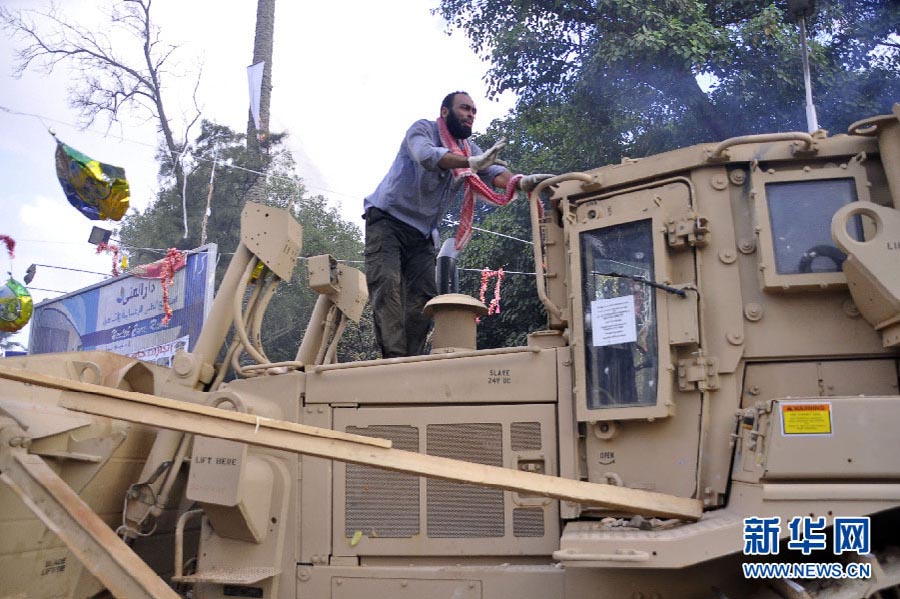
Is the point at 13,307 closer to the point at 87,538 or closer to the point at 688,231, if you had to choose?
the point at 87,538

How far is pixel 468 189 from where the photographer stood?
17.8ft

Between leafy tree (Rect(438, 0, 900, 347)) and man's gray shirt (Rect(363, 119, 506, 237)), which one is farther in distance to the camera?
leafy tree (Rect(438, 0, 900, 347))

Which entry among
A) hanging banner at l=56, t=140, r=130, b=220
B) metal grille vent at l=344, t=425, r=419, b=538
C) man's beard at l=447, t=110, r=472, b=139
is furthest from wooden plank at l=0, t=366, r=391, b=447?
hanging banner at l=56, t=140, r=130, b=220

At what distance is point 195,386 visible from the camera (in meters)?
4.86

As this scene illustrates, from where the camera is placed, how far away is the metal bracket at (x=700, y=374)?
3680 millimetres

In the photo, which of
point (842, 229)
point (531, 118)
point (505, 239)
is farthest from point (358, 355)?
point (842, 229)

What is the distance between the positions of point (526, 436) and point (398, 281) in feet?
5.77

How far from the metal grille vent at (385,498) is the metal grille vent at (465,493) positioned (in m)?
0.09

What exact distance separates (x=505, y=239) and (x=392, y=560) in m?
10.2

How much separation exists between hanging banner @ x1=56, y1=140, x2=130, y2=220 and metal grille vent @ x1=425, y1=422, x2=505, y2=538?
6.50 meters

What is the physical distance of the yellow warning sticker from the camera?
3131mm

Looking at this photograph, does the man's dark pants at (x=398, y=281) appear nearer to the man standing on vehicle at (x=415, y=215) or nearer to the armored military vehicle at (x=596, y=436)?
the man standing on vehicle at (x=415, y=215)

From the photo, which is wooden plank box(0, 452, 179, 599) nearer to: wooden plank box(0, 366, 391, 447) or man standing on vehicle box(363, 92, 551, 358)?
wooden plank box(0, 366, 391, 447)

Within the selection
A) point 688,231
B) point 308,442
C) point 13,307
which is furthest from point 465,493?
point 13,307
